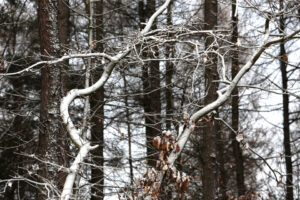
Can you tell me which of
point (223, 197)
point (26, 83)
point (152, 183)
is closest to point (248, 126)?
point (223, 197)

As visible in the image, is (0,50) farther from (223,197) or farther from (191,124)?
(191,124)

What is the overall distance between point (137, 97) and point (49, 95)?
7.02 m

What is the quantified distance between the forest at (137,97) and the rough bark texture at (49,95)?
21 mm

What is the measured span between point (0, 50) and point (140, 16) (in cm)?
475

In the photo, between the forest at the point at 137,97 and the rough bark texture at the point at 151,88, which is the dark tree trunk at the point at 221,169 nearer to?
the forest at the point at 137,97

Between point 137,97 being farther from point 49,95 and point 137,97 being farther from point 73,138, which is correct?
point 73,138

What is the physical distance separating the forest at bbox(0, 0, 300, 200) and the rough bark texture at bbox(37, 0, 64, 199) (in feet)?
0.07

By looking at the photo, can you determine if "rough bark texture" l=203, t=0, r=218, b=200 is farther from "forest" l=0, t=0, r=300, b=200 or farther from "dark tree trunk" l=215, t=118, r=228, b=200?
"dark tree trunk" l=215, t=118, r=228, b=200

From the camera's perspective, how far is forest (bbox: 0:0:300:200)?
6.45 meters

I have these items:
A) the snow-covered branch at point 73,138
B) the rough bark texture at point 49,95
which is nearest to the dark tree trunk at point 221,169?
the rough bark texture at point 49,95

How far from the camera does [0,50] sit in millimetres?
15008

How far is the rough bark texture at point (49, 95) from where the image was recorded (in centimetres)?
811

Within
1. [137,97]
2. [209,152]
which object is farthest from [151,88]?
[209,152]

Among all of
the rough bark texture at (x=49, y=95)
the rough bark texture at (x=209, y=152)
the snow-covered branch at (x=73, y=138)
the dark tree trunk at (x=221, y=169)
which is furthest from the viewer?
the dark tree trunk at (x=221, y=169)
